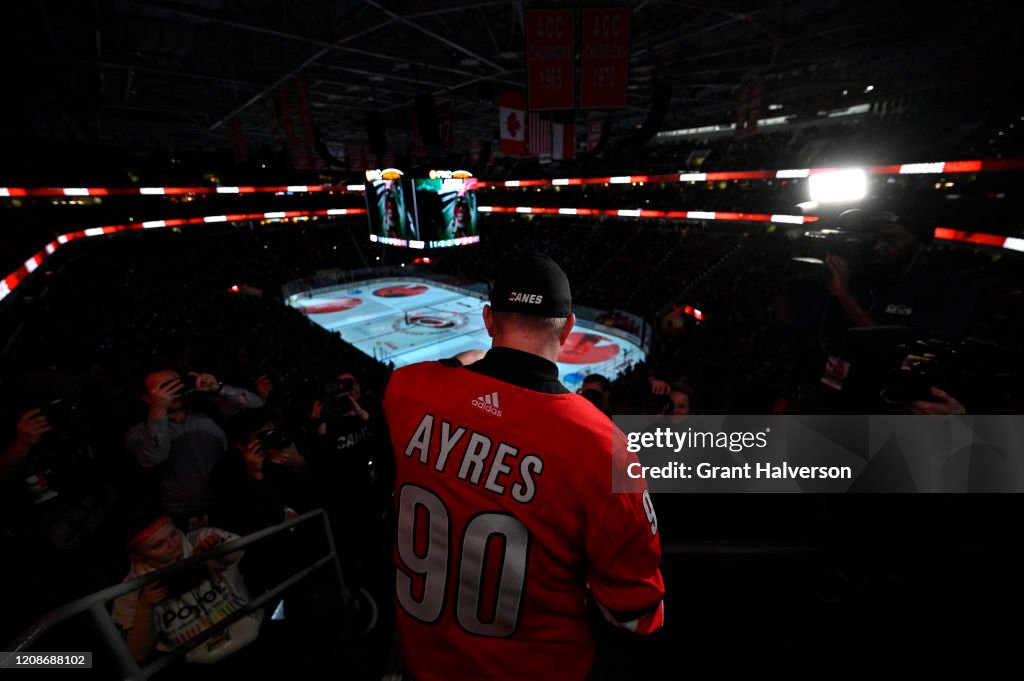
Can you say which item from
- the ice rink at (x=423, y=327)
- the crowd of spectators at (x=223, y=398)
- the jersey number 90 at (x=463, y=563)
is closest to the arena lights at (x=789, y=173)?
the crowd of spectators at (x=223, y=398)

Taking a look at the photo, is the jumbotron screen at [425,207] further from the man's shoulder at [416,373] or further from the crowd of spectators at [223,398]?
the man's shoulder at [416,373]

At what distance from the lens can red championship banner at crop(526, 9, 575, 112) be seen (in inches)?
296

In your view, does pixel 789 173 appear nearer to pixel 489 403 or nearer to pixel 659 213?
pixel 659 213

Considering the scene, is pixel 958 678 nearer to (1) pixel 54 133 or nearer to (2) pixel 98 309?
(2) pixel 98 309

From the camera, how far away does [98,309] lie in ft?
38.7

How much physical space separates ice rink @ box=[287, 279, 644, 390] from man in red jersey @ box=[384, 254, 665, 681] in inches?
500

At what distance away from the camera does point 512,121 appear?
13.2m

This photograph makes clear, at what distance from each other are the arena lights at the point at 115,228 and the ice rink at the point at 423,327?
7299mm

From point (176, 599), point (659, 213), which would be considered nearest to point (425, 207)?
point (659, 213)

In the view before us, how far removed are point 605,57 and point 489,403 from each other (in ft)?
29.1

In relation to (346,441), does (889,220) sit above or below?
above

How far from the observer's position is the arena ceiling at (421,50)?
9.71 m

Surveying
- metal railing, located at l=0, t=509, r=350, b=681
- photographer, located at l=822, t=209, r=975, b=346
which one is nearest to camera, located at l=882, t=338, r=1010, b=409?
photographer, located at l=822, t=209, r=975, b=346

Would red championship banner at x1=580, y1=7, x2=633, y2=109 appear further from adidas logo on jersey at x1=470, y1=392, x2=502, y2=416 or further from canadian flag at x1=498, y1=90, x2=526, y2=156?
adidas logo on jersey at x1=470, y1=392, x2=502, y2=416
